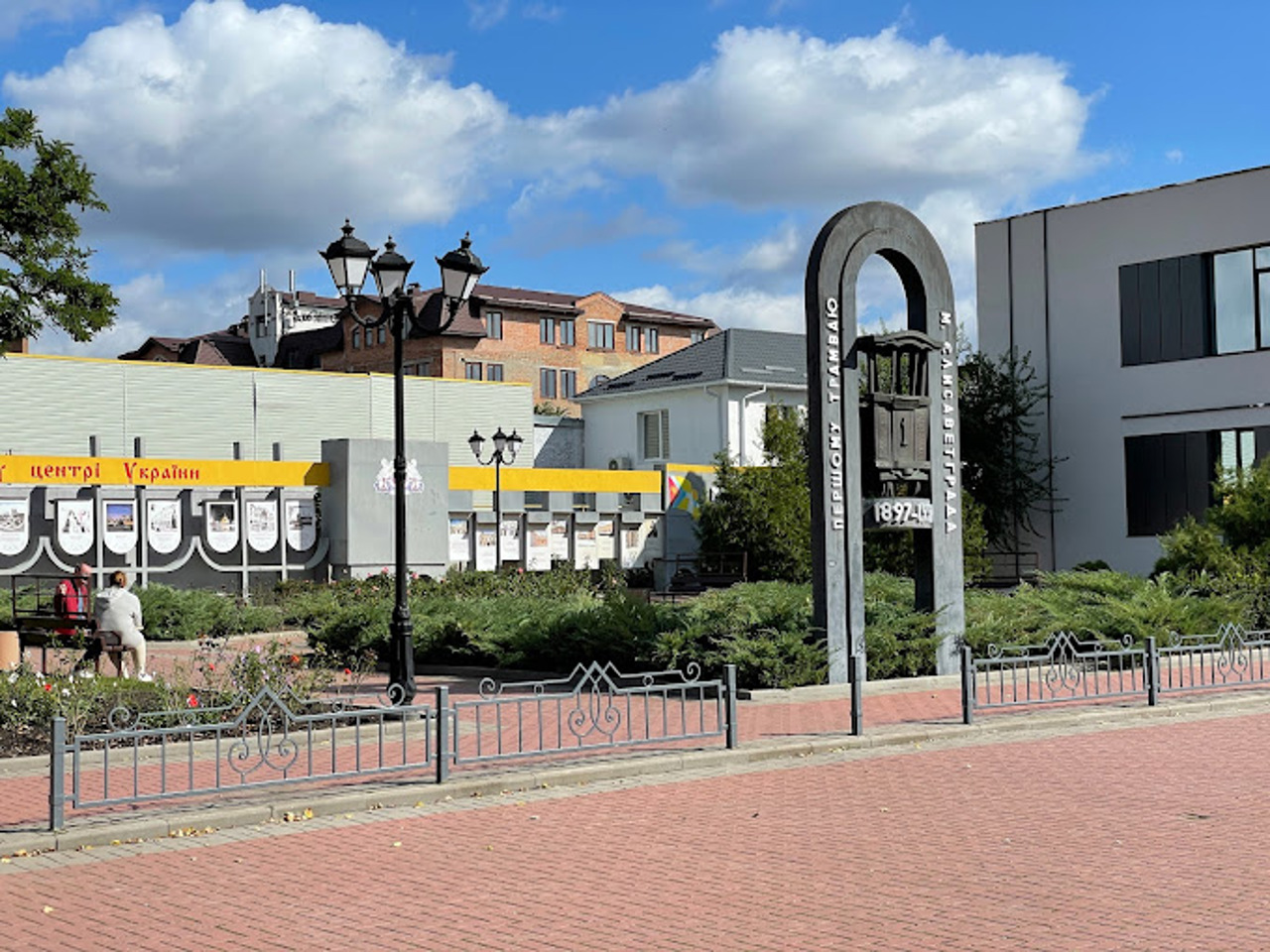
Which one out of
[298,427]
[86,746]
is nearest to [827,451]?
[86,746]

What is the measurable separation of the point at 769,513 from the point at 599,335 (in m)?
45.2

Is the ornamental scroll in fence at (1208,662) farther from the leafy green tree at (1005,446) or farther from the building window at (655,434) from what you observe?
the building window at (655,434)

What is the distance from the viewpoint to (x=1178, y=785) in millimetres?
11875

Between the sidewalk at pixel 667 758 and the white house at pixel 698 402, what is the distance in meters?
37.6

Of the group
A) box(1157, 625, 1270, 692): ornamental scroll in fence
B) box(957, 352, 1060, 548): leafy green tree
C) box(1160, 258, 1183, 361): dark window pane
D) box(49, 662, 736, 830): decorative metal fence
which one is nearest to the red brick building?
box(957, 352, 1060, 548): leafy green tree

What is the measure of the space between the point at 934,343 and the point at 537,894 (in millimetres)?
13373

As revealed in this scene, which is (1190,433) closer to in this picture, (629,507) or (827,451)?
(629,507)

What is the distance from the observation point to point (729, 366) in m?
59.1

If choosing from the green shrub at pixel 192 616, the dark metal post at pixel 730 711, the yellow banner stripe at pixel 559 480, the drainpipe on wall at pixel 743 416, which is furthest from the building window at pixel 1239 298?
the dark metal post at pixel 730 711

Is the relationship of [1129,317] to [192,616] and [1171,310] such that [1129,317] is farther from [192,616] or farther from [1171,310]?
[192,616]

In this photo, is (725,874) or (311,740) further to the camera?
(311,740)

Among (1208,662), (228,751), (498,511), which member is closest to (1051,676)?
(1208,662)

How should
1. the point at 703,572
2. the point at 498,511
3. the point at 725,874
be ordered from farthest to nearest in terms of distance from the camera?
the point at 703,572
the point at 498,511
the point at 725,874

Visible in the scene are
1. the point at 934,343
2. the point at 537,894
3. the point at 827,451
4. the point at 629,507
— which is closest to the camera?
the point at 537,894
